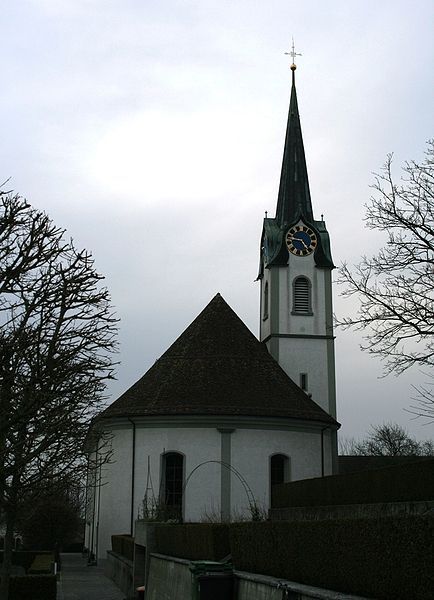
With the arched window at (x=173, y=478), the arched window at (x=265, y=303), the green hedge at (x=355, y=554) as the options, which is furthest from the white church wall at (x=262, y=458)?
the green hedge at (x=355, y=554)

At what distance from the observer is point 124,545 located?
29703 millimetres

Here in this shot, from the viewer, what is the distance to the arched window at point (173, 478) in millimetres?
32531

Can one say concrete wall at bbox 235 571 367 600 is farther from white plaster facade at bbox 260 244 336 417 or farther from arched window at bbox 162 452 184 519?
white plaster facade at bbox 260 244 336 417

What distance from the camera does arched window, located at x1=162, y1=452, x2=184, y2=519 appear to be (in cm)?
3253

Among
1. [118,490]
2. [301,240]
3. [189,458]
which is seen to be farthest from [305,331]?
[118,490]

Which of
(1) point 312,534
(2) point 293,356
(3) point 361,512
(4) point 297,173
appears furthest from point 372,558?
(4) point 297,173

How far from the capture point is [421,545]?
8.14 meters

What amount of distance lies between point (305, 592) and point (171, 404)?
2268 centimetres

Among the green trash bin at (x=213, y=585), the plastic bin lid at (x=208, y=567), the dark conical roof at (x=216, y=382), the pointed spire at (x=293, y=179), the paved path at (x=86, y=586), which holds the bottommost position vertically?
the paved path at (x=86, y=586)

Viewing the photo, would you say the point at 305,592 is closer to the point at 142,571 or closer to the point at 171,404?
the point at 142,571

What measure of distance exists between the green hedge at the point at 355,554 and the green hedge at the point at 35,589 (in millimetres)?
13316

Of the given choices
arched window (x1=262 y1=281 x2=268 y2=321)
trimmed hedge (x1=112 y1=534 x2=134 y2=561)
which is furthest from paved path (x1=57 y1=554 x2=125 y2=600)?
arched window (x1=262 y1=281 x2=268 y2=321)

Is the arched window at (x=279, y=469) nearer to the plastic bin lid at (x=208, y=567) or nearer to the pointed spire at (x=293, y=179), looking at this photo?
the pointed spire at (x=293, y=179)

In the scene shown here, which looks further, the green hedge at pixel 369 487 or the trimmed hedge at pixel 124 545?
the trimmed hedge at pixel 124 545
